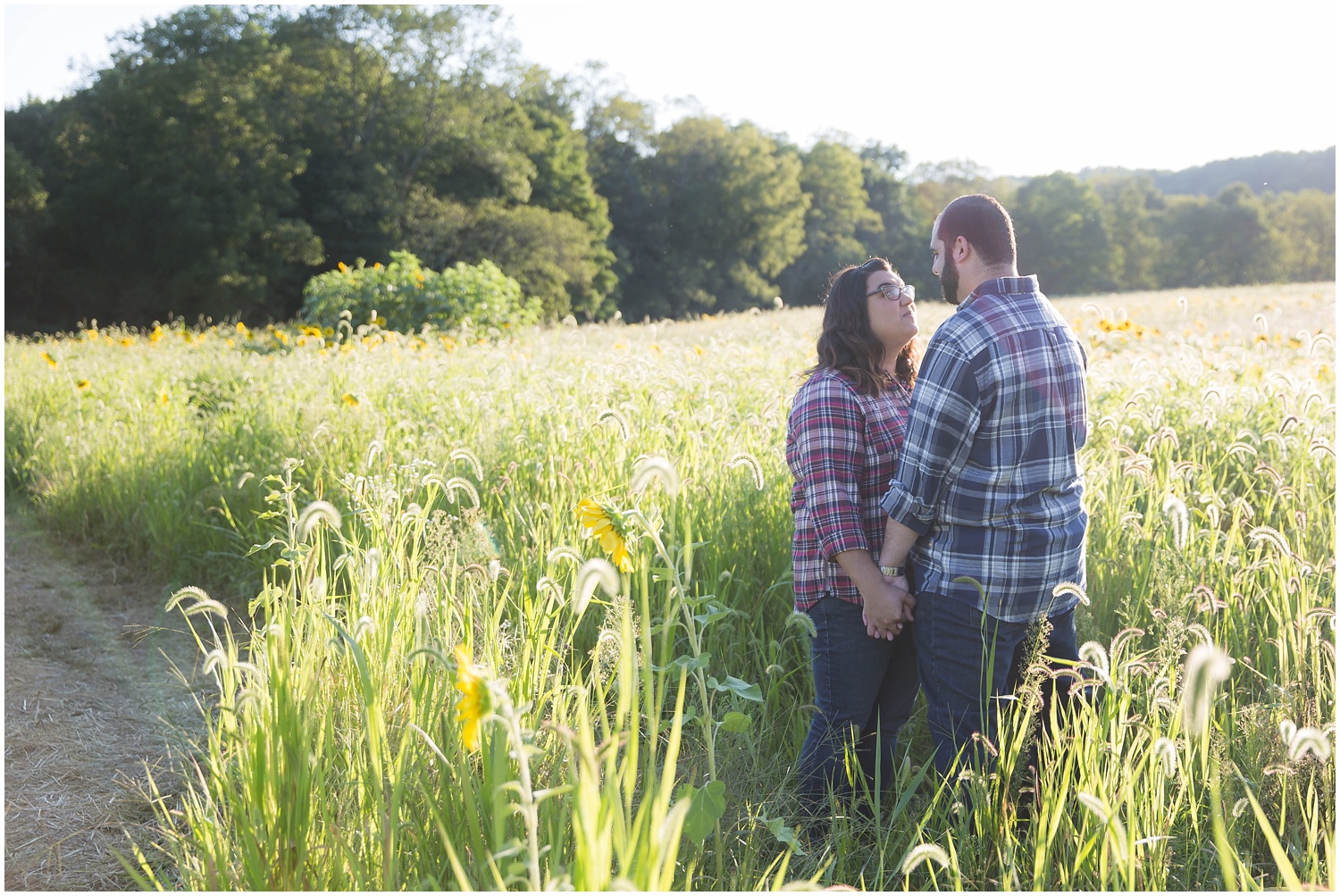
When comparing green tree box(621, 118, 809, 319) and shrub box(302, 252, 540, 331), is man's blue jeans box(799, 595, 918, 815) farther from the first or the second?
green tree box(621, 118, 809, 319)

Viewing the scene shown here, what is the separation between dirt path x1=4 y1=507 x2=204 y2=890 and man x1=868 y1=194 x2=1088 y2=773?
76.2 inches

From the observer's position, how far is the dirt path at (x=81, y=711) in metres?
2.72

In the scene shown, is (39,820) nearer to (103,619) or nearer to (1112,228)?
(103,619)

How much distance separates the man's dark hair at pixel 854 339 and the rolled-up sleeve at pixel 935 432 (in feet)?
1.04

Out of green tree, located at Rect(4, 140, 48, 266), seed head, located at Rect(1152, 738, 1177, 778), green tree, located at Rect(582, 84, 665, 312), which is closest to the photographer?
seed head, located at Rect(1152, 738, 1177, 778)

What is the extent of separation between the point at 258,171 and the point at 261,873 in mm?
28647

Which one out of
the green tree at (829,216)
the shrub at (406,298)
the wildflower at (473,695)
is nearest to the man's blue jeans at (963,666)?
the wildflower at (473,695)

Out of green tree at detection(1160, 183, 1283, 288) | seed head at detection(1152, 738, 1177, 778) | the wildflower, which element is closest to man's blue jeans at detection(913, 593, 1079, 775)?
seed head at detection(1152, 738, 1177, 778)

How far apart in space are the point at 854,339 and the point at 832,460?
1.25ft

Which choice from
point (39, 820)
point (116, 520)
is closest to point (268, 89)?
point (116, 520)

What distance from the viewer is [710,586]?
3178mm

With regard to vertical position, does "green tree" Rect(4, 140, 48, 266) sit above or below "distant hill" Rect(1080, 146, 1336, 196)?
below

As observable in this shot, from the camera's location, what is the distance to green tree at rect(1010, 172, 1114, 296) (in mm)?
55281

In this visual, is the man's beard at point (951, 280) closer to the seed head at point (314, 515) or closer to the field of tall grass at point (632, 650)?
the field of tall grass at point (632, 650)
